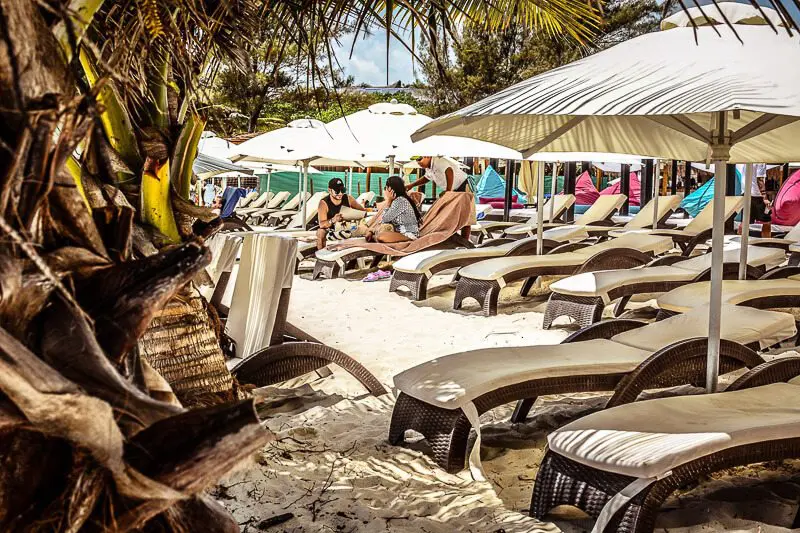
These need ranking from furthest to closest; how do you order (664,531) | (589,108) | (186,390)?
(186,390) → (589,108) → (664,531)

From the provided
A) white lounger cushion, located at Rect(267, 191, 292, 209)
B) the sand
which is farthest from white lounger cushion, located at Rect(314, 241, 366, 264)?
white lounger cushion, located at Rect(267, 191, 292, 209)

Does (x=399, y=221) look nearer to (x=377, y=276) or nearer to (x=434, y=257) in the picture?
(x=377, y=276)

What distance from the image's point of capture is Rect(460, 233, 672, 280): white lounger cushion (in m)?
6.95

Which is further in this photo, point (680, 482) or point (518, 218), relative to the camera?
point (518, 218)

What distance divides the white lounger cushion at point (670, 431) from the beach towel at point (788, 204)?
38.9 feet

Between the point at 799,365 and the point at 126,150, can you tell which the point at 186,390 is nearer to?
the point at 126,150

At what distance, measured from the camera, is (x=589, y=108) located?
9.47 ft

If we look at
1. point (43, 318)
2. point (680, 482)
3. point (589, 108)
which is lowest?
point (680, 482)

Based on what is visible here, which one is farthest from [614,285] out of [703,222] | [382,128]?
[703,222]

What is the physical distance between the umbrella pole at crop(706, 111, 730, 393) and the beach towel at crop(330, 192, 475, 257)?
19.7ft

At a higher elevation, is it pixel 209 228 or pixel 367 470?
pixel 209 228


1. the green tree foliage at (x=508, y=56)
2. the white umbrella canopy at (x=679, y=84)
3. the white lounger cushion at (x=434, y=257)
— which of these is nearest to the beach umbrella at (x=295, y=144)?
the white lounger cushion at (x=434, y=257)

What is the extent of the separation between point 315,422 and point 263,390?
Result: 27.1 inches

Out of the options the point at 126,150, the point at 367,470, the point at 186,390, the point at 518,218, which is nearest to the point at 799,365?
the point at 367,470
